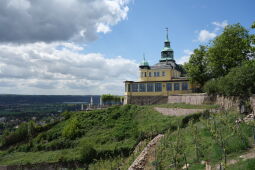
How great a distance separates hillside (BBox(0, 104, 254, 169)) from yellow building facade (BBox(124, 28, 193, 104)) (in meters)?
6.87

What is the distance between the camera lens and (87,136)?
33.6 metres

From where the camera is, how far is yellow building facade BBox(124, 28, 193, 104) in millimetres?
40750

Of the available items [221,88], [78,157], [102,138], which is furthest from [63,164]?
[221,88]

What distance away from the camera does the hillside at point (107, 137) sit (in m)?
16.7

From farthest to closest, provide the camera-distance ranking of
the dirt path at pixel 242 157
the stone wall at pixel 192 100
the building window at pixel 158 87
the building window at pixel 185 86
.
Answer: the building window at pixel 158 87 < the building window at pixel 185 86 < the stone wall at pixel 192 100 < the dirt path at pixel 242 157

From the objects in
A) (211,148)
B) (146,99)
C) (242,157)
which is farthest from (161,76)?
(242,157)

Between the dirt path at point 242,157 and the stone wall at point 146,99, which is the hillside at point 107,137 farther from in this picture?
the stone wall at point 146,99

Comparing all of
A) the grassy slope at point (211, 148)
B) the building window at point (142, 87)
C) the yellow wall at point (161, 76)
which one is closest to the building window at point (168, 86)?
the yellow wall at point (161, 76)

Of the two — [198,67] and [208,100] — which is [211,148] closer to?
[208,100]

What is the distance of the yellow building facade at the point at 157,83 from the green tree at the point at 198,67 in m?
2.24

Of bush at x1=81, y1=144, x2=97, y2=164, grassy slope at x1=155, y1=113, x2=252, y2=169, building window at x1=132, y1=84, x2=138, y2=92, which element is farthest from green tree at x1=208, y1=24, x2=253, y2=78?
bush at x1=81, y1=144, x2=97, y2=164

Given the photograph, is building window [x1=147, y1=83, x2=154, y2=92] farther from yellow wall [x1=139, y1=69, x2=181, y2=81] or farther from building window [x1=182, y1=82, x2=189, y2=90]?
building window [x1=182, y1=82, x2=189, y2=90]

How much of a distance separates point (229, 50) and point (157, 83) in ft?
48.4

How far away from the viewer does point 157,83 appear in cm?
4250
